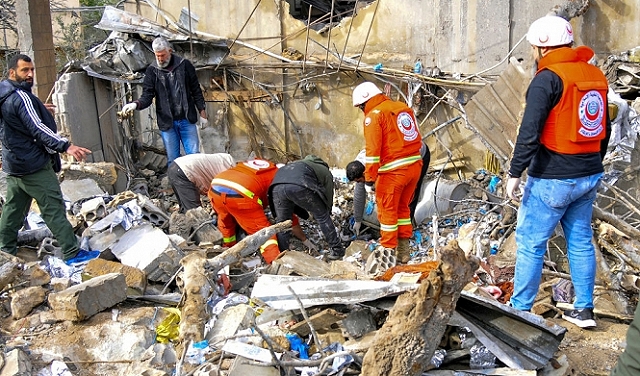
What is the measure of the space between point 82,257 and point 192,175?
4.45ft

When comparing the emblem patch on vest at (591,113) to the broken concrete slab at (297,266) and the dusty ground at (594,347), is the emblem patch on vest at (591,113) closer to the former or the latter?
the dusty ground at (594,347)

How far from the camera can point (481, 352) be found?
11.0 ft

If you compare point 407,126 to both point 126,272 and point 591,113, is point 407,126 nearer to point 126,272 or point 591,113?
point 591,113

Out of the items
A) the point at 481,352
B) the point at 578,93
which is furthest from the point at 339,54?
the point at 481,352

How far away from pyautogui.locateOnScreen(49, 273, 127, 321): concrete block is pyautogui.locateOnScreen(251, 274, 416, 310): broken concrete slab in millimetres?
1144

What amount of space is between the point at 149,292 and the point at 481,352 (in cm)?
263

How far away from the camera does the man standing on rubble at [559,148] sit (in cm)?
347

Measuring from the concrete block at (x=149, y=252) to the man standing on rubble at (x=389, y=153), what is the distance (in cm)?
184

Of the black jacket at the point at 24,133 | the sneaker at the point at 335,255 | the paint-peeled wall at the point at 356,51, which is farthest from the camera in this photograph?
the paint-peeled wall at the point at 356,51

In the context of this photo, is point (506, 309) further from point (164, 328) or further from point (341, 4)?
point (341, 4)

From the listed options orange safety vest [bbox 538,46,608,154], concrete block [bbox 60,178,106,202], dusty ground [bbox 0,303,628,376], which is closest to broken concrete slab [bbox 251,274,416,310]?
dusty ground [bbox 0,303,628,376]

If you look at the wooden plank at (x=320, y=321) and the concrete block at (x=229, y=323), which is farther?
the concrete block at (x=229, y=323)

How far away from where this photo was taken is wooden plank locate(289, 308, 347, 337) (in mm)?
3566

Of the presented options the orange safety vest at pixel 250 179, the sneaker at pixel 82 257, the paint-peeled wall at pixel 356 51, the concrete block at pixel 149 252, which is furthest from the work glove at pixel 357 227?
the sneaker at pixel 82 257
